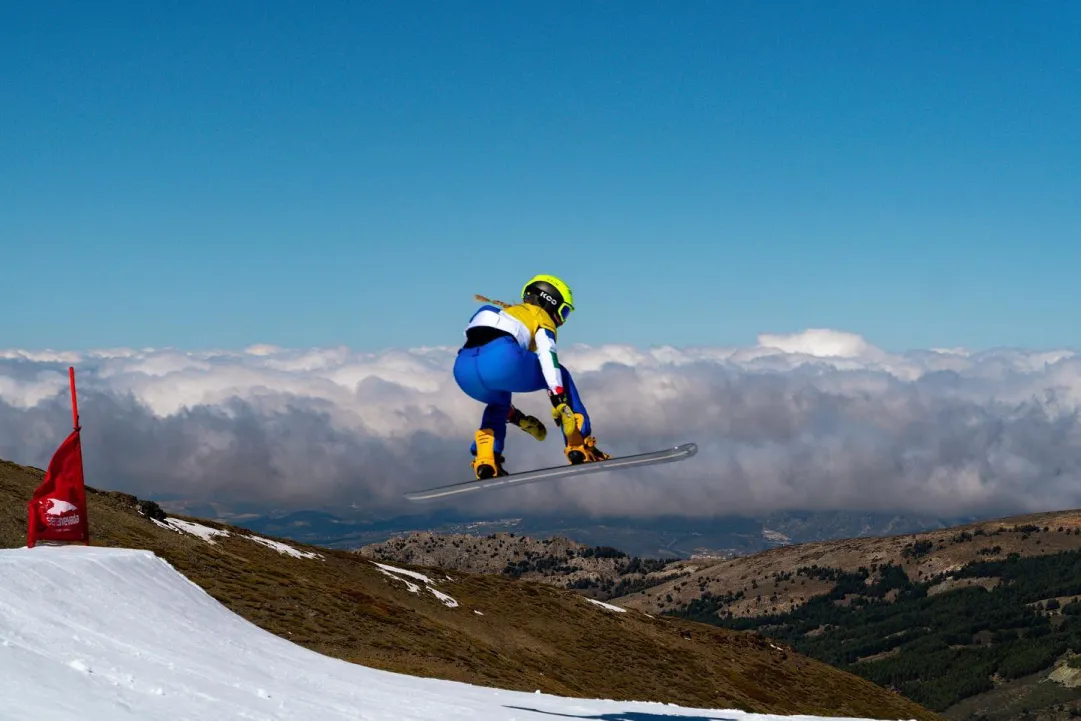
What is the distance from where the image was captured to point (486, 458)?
18203 millimetres

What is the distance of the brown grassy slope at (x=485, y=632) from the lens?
52.6 metres

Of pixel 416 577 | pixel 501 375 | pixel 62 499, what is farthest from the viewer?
pixel 416 577

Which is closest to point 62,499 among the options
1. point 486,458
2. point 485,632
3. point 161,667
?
point 161,667

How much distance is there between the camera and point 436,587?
90438 millimetres

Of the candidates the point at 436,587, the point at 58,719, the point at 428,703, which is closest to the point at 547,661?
the point at 436,587

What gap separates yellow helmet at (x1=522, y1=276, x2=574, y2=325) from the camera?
18406 mm

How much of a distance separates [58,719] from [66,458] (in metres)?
15.8

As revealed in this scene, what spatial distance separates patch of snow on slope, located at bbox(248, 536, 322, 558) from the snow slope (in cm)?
5194

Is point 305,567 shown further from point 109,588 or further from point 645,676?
point 109,588

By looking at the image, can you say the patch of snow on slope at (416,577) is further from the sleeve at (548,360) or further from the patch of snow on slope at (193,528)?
the sleeve at (548,360)

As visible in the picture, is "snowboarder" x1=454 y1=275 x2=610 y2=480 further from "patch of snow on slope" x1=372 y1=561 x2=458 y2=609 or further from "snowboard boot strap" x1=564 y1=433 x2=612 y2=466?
"patch of snow on slope" x1=372 y1=561 x2=458 y2=609

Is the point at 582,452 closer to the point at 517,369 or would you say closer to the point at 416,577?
the point at 517,369

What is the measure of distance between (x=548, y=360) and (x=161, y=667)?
1081 centimetres

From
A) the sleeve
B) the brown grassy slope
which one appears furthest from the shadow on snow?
the sleeve
